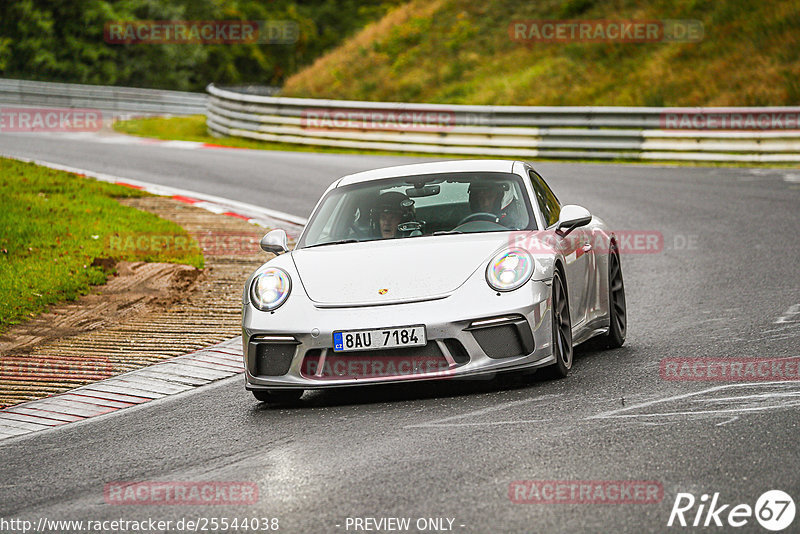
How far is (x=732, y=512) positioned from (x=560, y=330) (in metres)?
2.79

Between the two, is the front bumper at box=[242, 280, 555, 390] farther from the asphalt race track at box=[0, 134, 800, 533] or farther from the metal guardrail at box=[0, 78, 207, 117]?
the metal guardrail at box=[0, 78, 207, 117]

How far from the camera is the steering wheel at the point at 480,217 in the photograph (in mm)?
7766

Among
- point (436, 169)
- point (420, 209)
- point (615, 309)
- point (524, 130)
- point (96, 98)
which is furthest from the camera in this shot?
point (96, 98)

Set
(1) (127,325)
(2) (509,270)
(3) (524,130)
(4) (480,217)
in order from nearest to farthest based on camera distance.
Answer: (2) (509,270), (4) (480,217), (1) (127,325), (3) (524,130)

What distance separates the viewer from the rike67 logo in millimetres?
4301

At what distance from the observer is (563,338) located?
718 cm

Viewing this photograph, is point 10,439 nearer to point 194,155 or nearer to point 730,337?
point 730,337

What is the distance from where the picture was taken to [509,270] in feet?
22.5

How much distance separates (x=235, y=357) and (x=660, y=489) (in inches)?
175

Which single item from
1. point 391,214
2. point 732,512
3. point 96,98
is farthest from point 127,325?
point 96,98

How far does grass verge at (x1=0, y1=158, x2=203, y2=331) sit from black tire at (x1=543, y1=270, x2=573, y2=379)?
467 cm

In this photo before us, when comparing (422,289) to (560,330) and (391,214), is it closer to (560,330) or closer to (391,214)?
(560,330)

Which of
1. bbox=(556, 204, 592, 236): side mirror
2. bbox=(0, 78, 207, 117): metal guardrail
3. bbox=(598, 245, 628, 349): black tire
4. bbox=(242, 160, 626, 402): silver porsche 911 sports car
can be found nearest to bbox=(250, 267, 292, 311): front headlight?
bbox=(242, 160, 626, 402): silver porsche 911 sports car

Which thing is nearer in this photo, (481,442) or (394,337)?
(481,442)
